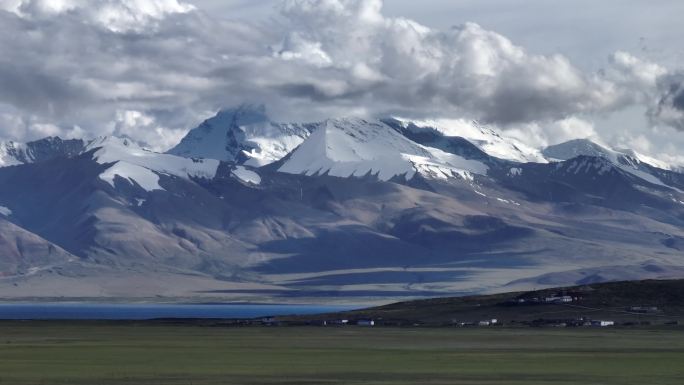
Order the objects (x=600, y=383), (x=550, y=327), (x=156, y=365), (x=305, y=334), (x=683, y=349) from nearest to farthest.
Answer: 1. (x=600, y=383)
2. (x=156, y=365)
3. (x=683, y=349)
4. (x=305, y=334)
5. (x=550, y=327)

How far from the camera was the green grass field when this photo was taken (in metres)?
100

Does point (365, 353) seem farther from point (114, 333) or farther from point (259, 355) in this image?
point (114, 333)

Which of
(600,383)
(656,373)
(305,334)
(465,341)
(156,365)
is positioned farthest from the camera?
(305,334)

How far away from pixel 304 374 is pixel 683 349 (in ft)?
154

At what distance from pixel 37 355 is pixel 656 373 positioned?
53.3m

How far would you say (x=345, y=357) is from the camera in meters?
126

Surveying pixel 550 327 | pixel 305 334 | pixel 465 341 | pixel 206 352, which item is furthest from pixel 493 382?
pixel 550 327

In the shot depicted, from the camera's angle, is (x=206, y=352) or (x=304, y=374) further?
(x=206, y=352)

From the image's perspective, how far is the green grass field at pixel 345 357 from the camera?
100438 millimetres

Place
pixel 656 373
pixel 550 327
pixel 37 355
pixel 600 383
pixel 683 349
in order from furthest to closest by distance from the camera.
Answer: pixel 550 327, pixel 683 349, pixel 37 355, pixel 656 373, pixel 600 383

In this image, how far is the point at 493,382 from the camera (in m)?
97.6

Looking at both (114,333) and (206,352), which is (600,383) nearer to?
(206,352)

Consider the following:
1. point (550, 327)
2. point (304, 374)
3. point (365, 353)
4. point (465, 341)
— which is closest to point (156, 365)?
point (304, 374)

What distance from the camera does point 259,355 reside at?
130 meters
